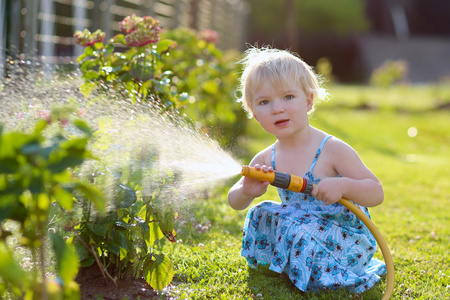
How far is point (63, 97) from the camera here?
235cm

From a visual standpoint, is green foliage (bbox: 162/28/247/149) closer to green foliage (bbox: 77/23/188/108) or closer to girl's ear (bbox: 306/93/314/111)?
green foliage (bbox: 77/23/188/108)

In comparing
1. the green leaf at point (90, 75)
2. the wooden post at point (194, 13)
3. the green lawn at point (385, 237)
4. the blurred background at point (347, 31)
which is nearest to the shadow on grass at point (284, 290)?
the green lawn at point (385, 237)

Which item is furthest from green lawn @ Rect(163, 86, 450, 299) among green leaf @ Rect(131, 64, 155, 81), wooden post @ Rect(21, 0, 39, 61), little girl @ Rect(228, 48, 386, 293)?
wooden post @ Rect(21, 0, 39, 61)

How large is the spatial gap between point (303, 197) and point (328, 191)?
0.33 m

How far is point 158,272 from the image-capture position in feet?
7.64

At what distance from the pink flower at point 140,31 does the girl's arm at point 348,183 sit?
111 cm

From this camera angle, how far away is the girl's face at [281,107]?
2.65 m

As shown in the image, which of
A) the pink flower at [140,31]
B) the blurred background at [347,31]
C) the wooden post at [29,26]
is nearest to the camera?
the pink flower at [140,31]

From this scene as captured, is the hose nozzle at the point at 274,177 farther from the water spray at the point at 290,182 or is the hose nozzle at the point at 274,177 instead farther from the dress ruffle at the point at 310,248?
the dress ruffle at the point at 310,248

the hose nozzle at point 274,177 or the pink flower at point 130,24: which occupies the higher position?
the pink flower at point 130,24

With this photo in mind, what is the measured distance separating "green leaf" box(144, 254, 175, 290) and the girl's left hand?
0.71 m

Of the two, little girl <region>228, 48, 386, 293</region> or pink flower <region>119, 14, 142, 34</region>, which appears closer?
little girl <region>228, 48, 386, 293</region>

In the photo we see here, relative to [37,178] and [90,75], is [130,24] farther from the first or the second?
[37,178]

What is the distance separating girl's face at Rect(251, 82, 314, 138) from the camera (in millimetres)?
2650
